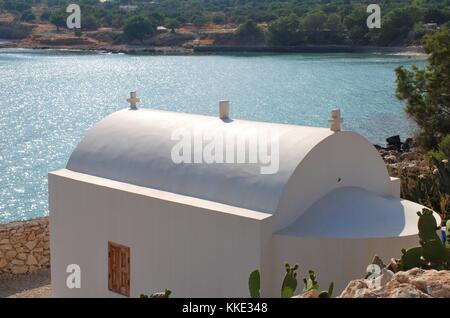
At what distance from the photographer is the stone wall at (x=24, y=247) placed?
15.0 m

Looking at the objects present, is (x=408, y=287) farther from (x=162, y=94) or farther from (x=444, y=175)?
(x=162, y=94)

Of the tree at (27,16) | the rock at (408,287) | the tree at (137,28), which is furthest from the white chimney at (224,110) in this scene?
the tree at (27,16)

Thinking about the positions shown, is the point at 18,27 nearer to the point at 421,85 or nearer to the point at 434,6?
the point at 434,6

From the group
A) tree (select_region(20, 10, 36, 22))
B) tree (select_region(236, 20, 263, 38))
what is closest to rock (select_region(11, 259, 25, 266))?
tree (select_region(236, 20, 263, 38))

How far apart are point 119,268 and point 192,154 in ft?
6.21

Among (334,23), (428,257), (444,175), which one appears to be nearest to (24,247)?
(444,175)

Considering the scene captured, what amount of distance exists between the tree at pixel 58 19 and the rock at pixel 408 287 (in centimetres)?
10094

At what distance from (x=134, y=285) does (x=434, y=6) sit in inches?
3127

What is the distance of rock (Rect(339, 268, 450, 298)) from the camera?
5020 millimetres

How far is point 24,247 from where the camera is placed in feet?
49.5

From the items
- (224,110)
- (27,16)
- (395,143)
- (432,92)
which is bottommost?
(395,143)

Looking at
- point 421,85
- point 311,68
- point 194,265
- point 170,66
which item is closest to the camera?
point 194,265

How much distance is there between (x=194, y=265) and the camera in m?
9.41
